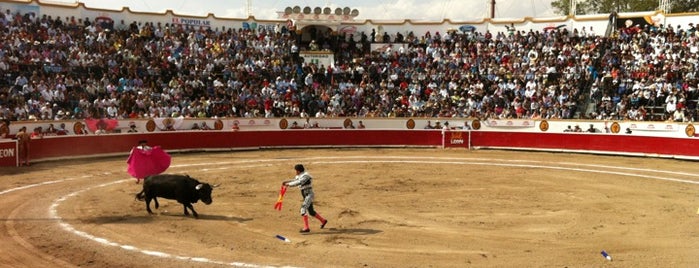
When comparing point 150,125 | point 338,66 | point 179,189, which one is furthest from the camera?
point 338,66

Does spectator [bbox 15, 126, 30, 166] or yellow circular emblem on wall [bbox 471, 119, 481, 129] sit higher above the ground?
yellow circular emblem on wall [bbox 471, 119, 481, 129]

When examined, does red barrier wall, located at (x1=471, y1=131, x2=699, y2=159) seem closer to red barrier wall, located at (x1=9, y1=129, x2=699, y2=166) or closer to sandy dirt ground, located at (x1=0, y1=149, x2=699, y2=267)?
red barrier wall, located at (x1=9, y1=129, x2=699, y2=166)

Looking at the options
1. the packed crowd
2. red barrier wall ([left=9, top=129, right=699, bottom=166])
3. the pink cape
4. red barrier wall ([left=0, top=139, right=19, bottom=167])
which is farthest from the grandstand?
the pink cape

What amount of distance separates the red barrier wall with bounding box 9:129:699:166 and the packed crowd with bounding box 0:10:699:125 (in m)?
1.83

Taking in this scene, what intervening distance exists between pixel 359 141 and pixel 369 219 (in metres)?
18.6

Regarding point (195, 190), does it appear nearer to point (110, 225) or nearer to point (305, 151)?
point (110, 225)

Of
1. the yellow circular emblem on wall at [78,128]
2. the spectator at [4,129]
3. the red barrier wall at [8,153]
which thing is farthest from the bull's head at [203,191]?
the yellow circular emblem on wall at [78,128]

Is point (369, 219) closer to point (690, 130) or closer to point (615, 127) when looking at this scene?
point (615, 127)

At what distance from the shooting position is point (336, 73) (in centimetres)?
3806

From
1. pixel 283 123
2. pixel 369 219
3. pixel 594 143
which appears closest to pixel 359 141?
pixel 283 123

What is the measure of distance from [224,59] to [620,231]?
27406 mm

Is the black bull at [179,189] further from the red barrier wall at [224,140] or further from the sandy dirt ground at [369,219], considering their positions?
the red barrier wall at [224,140]

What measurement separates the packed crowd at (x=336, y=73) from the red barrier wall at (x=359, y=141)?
5.99 feet

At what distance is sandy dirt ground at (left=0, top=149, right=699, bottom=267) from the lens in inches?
432
